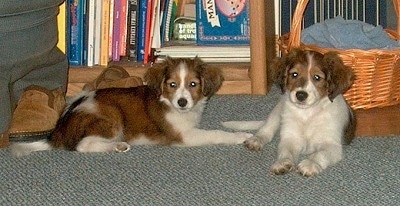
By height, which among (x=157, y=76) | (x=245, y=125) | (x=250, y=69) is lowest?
(x=245, y=125)

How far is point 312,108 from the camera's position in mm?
2832

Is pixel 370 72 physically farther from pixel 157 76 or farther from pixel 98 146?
pixel 98 146

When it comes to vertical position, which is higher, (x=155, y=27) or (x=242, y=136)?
(x=155, y=27)

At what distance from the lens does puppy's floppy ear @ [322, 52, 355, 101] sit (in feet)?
8.96

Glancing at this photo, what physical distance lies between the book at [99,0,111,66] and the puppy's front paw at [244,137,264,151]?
3.35 feet

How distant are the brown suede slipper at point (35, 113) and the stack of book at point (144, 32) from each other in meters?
0.58

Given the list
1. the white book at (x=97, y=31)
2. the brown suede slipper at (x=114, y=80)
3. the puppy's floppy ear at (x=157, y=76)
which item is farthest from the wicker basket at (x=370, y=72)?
the white book at (x=97, y=31)

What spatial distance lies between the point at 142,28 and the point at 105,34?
170 millimetres

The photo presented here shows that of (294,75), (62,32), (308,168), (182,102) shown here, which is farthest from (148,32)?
(308,168)

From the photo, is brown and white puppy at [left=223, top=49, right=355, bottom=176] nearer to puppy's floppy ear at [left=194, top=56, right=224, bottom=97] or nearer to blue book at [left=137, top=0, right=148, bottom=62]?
puppy's floppy ear at [left=194, top=56, right=224, bottom=97]

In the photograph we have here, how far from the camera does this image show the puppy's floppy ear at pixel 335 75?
273cm

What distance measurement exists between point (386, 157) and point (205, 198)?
28.4 inches

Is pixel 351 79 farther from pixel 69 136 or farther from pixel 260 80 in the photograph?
pixel 69 136

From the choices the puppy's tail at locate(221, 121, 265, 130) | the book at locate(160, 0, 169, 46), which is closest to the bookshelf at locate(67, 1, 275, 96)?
the book at locate(160, 0, 169, 46)
